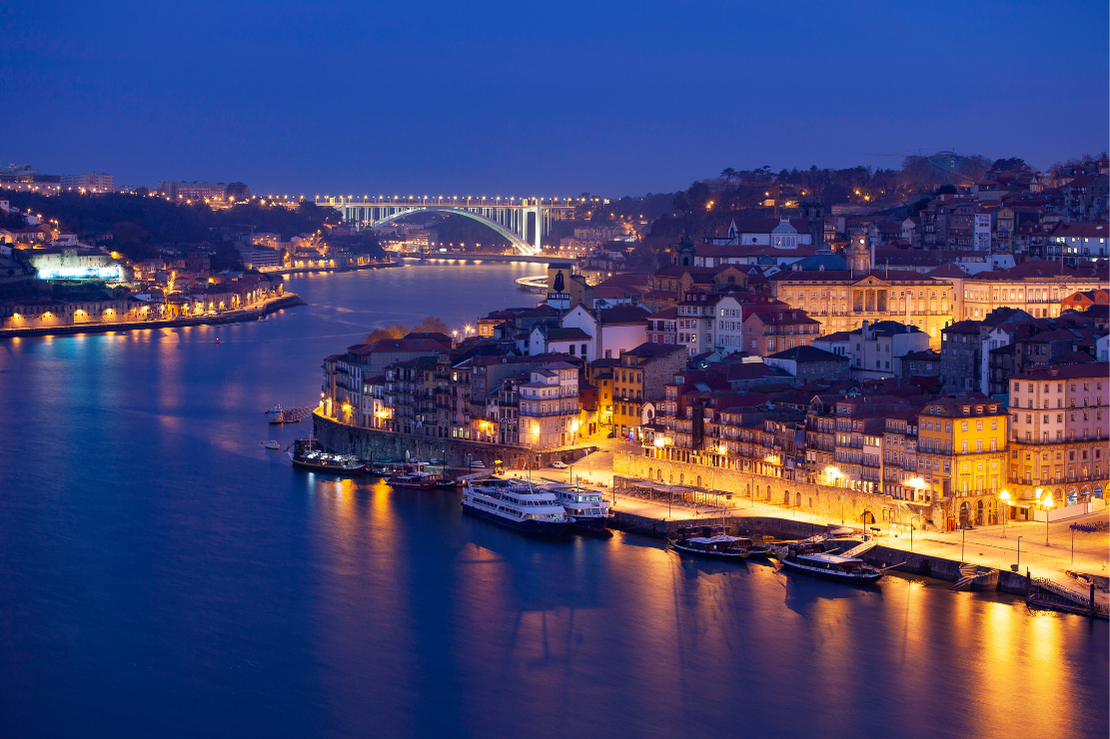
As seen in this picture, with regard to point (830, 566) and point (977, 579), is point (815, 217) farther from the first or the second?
point (977, 579)

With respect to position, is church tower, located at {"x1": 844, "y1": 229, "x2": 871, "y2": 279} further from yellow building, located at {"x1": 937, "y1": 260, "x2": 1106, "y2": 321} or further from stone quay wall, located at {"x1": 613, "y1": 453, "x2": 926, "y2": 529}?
stone quay wall, located at {"x1": 613, "y1": 453, "x2": 926, "y2": 529}

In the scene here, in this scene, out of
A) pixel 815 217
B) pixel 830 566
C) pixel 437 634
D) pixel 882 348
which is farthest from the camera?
pixel 815 217

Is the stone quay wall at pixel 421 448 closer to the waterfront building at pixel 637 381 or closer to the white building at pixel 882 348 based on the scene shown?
the waterfront building at pixel 637 381

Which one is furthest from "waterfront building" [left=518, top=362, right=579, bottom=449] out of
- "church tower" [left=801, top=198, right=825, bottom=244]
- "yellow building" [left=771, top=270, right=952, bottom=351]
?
"church tower" [left=801, top=198, right=825, bottom=244]

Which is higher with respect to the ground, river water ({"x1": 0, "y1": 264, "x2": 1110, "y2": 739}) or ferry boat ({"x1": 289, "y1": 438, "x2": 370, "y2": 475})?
ferry boat ({"x1": 289, "y1": 438, "x2": 370, "y2": 475})

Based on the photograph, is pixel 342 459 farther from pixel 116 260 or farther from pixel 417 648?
pixel 116 260

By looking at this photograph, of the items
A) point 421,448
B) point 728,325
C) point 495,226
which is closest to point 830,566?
point 421,448
